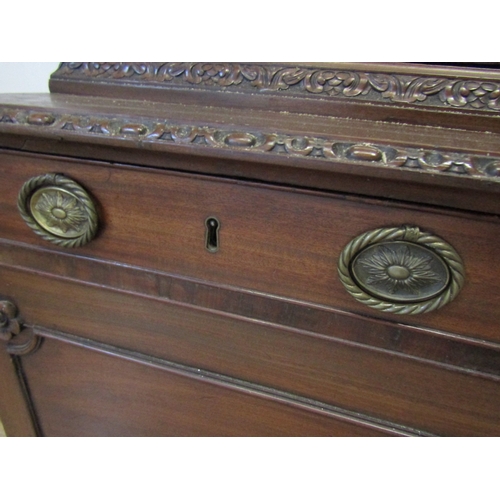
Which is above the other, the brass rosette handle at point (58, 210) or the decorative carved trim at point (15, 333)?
the brass rosette handle at point (58, 210)

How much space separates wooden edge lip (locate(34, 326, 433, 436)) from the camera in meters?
0.54

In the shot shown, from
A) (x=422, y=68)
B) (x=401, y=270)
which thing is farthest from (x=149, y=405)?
(x=422, y=68)

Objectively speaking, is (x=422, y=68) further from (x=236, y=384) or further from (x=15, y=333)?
(x=15, y=333)

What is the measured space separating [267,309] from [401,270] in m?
0.16

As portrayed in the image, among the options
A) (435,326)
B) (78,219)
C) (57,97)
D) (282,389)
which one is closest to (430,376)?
(435,326)

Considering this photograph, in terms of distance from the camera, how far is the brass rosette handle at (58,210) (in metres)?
0.50

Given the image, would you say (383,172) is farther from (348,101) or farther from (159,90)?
(159,90)

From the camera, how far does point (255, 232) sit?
461 millimetres

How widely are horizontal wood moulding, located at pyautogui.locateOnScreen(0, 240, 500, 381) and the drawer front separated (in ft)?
0.04

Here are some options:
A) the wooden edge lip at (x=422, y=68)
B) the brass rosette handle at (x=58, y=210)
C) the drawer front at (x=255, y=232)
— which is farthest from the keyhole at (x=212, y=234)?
the wooden edge lip at (x=422, y=68)

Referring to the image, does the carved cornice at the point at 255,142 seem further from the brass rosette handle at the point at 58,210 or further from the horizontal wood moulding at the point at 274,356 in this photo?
the horizontal wood moulding at the point at 274,356

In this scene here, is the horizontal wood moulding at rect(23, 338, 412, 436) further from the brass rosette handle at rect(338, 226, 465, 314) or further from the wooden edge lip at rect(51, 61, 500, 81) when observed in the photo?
the wooden edge lip at rect(51, 61, 500, 81)

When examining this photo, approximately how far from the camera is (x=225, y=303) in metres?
0.52

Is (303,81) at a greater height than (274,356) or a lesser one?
greater
